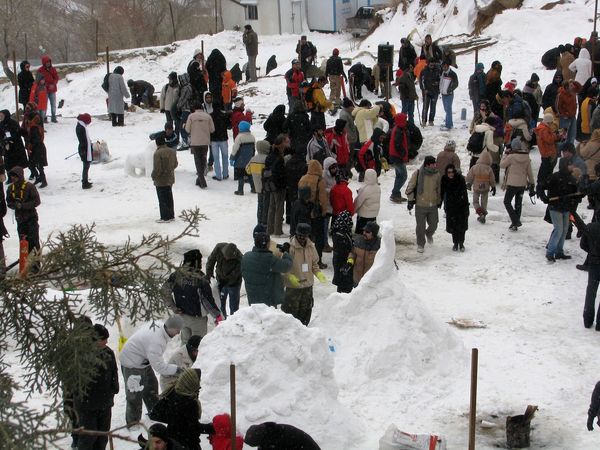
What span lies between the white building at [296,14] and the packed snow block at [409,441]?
106ft

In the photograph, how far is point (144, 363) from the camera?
8.66m

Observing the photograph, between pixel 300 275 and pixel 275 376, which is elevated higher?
pixel 300 275

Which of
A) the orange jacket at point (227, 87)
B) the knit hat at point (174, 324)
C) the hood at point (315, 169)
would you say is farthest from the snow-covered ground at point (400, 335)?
the orange jacket at point (227, 87)

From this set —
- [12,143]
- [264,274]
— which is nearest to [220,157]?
[12,143]

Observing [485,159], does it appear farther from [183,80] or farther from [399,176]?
[183,80]

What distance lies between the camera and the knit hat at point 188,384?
24.5 feet

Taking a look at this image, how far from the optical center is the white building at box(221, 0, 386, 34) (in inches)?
1531

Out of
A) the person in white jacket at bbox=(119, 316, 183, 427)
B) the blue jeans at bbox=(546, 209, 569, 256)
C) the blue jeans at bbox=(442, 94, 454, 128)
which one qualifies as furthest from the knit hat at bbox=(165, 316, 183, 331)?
the blue jeans at bbox=(442, 94, 454, 128)

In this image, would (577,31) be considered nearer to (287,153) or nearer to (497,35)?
(497,35)

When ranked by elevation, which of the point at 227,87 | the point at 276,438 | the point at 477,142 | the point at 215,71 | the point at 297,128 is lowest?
the point at 276,438

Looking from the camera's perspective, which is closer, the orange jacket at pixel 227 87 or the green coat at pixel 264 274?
the green coat at pixel 264 274

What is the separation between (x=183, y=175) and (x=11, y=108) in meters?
16.7

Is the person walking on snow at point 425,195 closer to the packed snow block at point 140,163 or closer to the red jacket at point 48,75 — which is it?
the packed snow block at point 140,163

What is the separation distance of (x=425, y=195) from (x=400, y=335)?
4.30 metres
